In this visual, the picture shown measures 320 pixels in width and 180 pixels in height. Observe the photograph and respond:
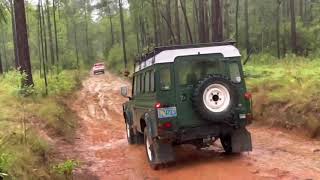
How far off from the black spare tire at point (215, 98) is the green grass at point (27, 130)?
318 centimetres

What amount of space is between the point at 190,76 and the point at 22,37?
41.7ft

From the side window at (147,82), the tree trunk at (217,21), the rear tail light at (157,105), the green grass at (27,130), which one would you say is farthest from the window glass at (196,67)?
the tree trunk at (217,21)

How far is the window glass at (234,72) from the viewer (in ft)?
33.1

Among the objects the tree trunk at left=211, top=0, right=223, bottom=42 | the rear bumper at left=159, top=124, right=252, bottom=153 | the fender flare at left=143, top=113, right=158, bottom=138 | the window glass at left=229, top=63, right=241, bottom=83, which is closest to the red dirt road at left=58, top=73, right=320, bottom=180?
the rear bumper at left=159, top=124, right=252, bottom=153

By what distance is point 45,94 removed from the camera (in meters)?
22.6

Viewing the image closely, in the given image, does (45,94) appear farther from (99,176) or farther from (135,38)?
(135,38)

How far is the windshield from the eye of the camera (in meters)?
9.94

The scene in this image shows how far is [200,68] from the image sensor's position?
10023 millimetres

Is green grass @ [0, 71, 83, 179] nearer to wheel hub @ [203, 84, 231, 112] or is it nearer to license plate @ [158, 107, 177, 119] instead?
license plate @ [158, 107, 177, 119]

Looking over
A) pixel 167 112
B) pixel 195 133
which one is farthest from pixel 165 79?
pixel 195 133

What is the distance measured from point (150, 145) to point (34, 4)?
35.3m

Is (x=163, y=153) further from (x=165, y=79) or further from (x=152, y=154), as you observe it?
(x=165, y=79)

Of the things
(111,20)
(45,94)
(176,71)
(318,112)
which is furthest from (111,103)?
(111,20)

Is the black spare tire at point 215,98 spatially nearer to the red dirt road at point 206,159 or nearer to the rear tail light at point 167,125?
the rear tail light at point 167,125
